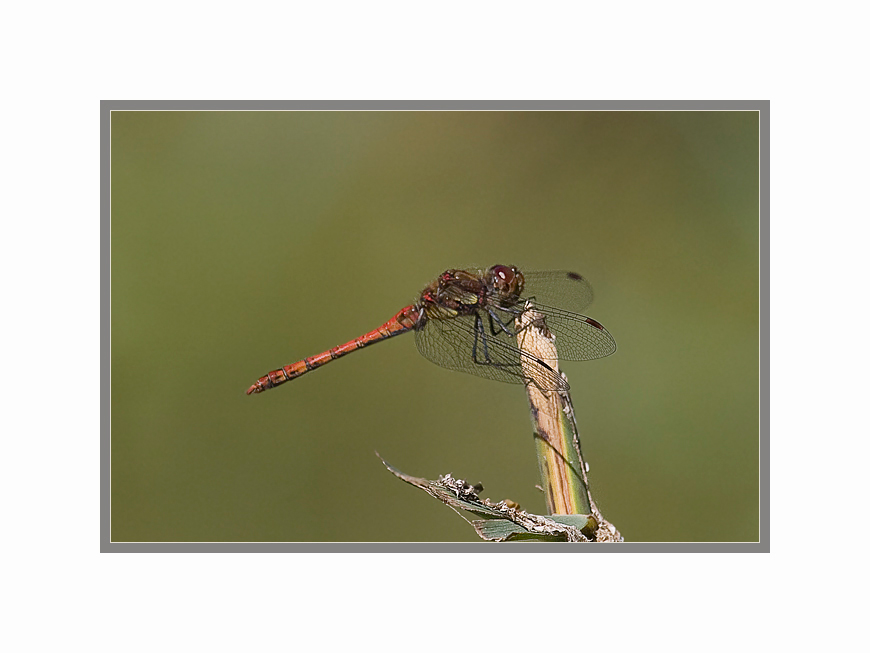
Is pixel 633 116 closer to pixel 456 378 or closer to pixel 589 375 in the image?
pixel 589 375

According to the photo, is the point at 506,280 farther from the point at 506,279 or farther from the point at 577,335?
the point at 577,335

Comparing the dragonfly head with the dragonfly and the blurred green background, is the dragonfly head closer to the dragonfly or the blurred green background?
the dragonfly

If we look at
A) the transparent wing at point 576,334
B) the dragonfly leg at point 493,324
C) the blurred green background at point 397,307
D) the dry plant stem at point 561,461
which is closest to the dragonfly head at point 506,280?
the dragonfly leg at point 493,324

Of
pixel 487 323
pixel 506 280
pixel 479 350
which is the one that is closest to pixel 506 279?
pixel 506 280

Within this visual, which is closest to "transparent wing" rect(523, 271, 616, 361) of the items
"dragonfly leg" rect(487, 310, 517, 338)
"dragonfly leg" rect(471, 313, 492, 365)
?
"dragonfly leg" rect(487, 310, 517, 338)
